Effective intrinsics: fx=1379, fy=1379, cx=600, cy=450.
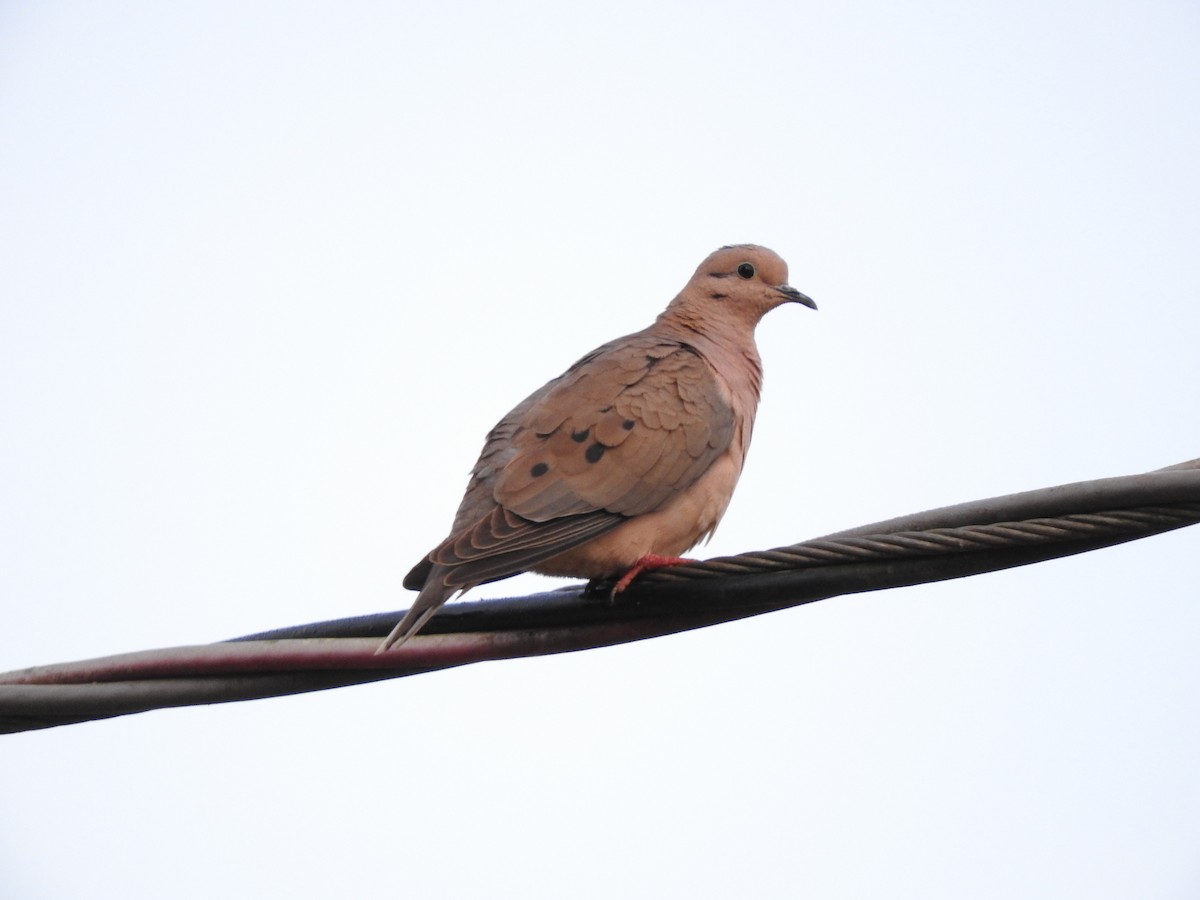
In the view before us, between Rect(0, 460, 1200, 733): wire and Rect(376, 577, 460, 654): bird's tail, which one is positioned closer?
Rect(0, 460, 1200, 733): wire

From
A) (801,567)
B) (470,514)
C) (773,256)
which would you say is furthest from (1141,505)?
(773,256)

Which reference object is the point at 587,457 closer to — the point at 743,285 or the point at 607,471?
the point at 607,471

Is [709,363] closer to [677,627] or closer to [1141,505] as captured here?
[677,627]

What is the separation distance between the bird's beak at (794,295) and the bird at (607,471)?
28.0 inches

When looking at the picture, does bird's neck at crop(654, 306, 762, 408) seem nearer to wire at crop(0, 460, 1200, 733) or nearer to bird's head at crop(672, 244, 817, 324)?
bird's head at crop(672, 244, 817, 324)

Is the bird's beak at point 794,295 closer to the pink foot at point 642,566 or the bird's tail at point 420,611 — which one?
the pink foot at point 642,566

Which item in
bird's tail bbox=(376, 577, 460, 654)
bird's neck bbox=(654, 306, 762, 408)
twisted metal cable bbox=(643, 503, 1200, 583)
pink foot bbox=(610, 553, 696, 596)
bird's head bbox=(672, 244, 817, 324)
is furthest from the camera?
bird's head bbox=(672, 244, 817, 324)

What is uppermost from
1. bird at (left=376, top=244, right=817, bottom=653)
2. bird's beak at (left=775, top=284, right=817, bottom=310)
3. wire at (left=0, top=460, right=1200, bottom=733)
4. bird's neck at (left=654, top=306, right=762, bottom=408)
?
bird's beak at (left=775, top=284, right=817, bottom=310)

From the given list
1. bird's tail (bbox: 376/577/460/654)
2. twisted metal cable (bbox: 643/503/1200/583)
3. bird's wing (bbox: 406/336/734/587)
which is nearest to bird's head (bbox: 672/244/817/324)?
bird's wing (bbox: 406/336/734/587)

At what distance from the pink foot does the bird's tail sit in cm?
41

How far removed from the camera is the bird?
3.36 metres

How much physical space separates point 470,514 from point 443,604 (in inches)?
25.6

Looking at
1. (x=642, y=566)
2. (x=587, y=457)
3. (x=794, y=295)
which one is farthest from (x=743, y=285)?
(x=642, y=566)

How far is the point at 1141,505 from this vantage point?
95.9 inches
